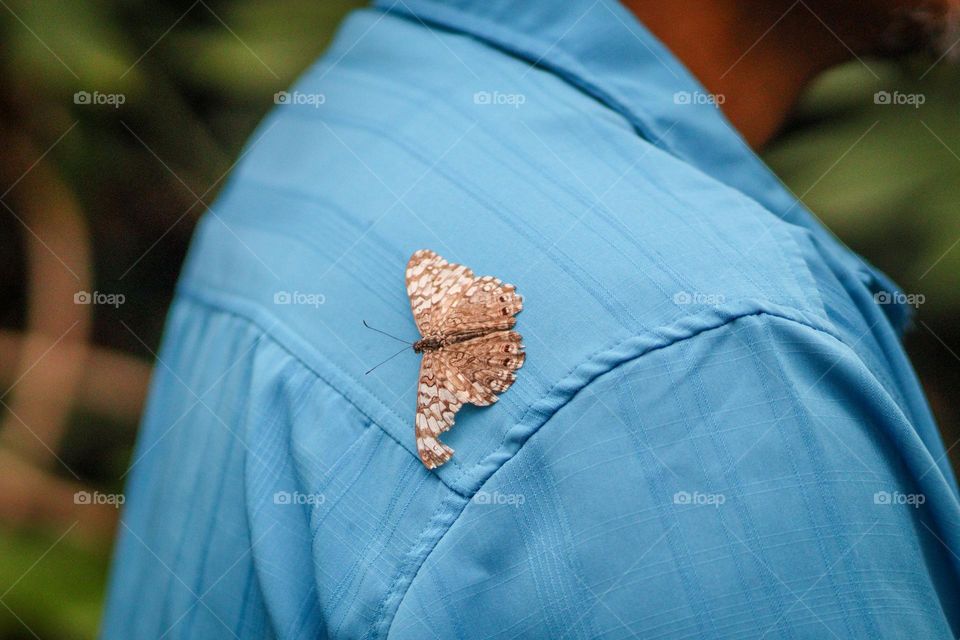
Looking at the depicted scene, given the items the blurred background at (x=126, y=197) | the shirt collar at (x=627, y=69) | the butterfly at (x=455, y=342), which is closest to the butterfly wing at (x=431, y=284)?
the butterfly at (x=455, y=342)

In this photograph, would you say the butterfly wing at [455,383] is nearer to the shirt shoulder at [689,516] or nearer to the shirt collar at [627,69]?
the shirt shoulder at [689,516]

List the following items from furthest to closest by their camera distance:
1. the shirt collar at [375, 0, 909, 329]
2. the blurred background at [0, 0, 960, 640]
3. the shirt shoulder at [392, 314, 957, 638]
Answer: the blurred background at [0, 0, 960, 640]
the shirt collar at [375, 0, 909, 329]
the shirt shoulder at [392, 314, 957, 638]

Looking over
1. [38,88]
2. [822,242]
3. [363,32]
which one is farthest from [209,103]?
[822,242]

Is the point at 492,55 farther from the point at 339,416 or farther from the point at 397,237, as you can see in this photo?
the point at 339,416

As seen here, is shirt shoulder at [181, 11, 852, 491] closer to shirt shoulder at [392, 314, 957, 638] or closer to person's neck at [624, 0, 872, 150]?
shirt shoulder at [392, 314, 957, 638]

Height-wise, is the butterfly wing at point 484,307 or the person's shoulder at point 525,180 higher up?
the person's shoulder at point 525,180

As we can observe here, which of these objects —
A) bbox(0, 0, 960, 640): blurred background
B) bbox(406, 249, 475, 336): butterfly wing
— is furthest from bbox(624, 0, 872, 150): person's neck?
bbox(0, 0, 960, 640): blurred background
